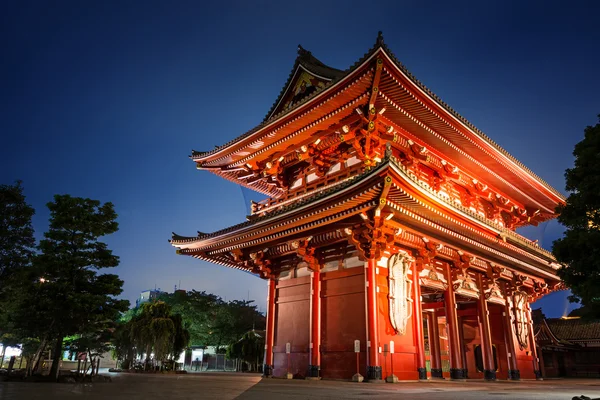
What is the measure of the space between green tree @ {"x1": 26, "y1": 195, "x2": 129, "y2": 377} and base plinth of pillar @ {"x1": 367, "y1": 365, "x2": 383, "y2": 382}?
1055 centimetres

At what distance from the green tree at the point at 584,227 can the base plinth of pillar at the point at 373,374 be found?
6385 millimetres

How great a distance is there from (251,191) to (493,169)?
13.6 meters

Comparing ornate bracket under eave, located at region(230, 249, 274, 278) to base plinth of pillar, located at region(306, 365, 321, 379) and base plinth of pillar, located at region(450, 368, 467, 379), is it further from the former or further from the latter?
base plinth of pillar, located at region(450, 368, 467, 379)

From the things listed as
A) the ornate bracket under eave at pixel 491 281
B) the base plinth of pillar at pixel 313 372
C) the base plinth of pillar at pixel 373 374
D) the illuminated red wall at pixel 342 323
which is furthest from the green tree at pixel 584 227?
the ornate bracket under eave at pixel 491 281

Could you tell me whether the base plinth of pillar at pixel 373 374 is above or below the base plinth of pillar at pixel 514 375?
above

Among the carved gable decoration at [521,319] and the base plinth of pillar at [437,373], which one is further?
the carved gable decoration at [521,319]

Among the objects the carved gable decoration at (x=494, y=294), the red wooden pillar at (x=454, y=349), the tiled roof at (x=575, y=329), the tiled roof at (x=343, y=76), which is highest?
the tiled roof at (x=343, y=76)

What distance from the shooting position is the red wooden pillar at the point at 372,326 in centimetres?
1363

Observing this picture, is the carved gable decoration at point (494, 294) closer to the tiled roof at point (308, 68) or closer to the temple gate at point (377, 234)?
the temple gate at point (377, 234)

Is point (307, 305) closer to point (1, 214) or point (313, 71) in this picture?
point (313, 71)

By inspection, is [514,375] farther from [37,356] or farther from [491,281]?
[37,356]

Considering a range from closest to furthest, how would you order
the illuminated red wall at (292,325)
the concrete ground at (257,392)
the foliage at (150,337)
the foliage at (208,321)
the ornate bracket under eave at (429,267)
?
the concrete ground at (257,392) → the illuminated red wall at (292,325) → the ornate bracket under eave at (429,267) → the foliage at (150,337) → the foliage at (208,321)

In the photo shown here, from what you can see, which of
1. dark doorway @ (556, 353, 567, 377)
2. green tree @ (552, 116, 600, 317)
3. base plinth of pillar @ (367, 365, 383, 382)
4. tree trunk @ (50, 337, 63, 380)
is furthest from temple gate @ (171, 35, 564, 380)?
dark doorway @ (556, 353, 567, 377)

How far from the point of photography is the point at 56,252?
53.3 feet
